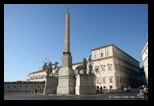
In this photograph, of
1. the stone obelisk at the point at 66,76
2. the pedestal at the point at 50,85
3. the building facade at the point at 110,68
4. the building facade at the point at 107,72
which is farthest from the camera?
the building facade at the point at 107,72

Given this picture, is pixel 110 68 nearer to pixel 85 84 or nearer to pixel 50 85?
pixel 50 85

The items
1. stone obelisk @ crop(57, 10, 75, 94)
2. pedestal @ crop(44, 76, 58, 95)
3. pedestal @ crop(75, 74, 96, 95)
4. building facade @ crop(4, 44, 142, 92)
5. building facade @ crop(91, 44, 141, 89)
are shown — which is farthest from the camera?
building facade @ crop(4, 44, 142, 92)

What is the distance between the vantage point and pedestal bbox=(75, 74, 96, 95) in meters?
21.8

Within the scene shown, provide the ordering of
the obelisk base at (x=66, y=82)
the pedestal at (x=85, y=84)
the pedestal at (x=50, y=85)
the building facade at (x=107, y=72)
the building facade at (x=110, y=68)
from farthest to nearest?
1. the building facade at (x=107, y=72)
2. the building facade at (x=110, y=68)
3. the pedestal at (x=50, y=85)
4. the obelisk base at (x=66, y=82)
5. the pedestal at (x=85, y=84)

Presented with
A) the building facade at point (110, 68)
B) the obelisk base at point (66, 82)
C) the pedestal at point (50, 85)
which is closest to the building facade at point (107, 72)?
the building facade at point (110, 68)

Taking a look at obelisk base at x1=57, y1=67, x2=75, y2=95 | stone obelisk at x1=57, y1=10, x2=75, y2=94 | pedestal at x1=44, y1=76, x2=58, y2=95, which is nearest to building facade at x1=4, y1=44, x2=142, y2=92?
pedestal at x1=44, y1=76, x2=58, y2=95

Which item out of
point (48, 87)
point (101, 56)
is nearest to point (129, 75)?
point (101, 56)

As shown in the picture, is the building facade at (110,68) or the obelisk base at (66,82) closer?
the obelisk base at (66,82)

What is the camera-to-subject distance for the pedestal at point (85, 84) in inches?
856

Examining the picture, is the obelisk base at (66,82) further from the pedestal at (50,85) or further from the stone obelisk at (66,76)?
the pedestal at (50,85)

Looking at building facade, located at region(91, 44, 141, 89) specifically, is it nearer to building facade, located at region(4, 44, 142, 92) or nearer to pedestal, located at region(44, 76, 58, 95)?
building facade, located at region(4, 44, 142, 92)
